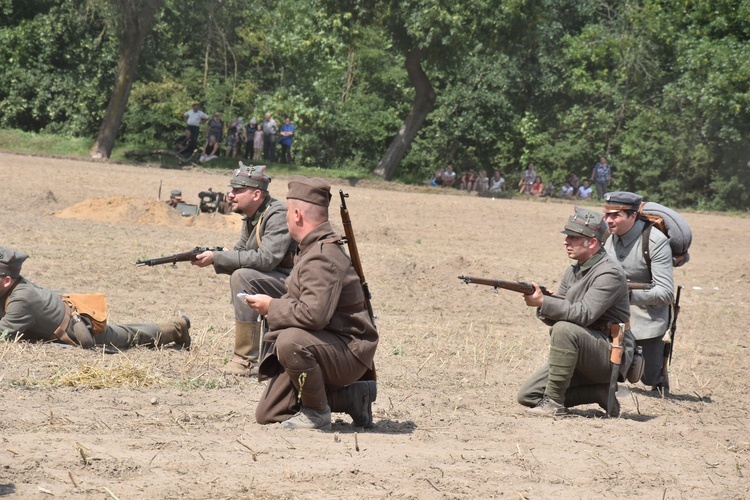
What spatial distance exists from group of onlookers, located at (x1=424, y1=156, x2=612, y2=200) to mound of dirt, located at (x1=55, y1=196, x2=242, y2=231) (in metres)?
16.4

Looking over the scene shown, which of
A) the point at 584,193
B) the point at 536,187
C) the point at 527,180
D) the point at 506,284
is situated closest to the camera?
the point at 506,284

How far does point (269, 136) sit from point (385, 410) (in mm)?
28030

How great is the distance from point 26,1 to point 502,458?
118 feet

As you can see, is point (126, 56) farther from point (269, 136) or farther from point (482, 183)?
point (482, 183)

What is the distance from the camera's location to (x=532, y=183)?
37.3m

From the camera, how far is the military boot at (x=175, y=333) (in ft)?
31.1

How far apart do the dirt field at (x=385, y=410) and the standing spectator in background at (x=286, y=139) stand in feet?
61.5

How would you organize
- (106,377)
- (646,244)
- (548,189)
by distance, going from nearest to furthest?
(106,377) → (646,244) → (548,189)

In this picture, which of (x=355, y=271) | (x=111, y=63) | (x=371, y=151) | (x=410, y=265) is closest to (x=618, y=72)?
(x=371, y=151)

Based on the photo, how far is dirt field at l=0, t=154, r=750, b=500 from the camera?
5.58 meters

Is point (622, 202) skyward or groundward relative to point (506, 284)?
skyward

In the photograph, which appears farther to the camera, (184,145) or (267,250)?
(184,145)

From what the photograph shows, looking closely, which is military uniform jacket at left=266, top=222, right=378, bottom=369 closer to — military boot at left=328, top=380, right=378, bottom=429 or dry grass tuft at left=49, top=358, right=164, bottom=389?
military boot at left=328, top=380, right=378, bottom=429

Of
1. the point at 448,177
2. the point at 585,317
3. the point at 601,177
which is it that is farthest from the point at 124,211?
the point at 601,177
